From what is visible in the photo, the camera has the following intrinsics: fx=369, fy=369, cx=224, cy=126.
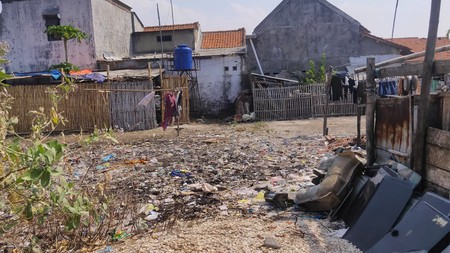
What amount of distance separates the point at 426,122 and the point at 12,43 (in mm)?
19753

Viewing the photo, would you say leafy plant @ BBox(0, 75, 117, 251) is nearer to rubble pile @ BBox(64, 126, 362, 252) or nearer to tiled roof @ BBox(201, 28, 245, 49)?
rubble pile @ BBox(64, 126, 362, 252)

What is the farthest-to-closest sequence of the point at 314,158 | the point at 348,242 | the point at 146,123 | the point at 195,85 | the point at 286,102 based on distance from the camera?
the point at 195,85
the point at 286,102
the point at 146,123
the point at 314,158
the point at 348,242

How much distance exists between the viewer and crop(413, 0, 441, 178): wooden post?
3.16m

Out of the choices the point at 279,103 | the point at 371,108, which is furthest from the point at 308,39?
the point at 371,108

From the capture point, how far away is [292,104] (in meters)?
16.3

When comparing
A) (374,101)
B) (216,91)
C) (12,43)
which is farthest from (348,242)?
(12,43)

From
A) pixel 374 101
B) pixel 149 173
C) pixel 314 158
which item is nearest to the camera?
pixel 374 101

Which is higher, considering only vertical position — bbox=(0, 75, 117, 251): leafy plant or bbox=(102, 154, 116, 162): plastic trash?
bbox=(0, 75, 117, 251): leafy plant

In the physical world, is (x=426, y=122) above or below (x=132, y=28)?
below

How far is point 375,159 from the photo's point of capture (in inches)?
184

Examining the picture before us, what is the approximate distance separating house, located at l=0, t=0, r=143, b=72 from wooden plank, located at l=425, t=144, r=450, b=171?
56.0 feet

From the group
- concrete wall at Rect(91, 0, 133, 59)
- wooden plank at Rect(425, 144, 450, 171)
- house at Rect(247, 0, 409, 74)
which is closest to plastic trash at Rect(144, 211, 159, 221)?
wooden plank at Rect(425, 144, 450, 171)

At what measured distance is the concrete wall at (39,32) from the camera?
58.9 feet

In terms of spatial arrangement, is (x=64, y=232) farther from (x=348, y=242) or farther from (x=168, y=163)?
(x=168, y=163)
